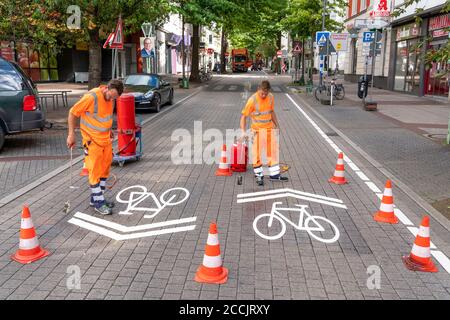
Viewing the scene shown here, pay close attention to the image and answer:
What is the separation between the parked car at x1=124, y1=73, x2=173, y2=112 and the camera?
1709 centimetres

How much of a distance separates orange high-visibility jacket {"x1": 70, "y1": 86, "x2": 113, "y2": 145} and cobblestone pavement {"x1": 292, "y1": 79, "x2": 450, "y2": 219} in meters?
4.99

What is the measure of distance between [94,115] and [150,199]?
1664 millimetres

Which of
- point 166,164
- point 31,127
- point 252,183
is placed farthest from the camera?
point 31,127

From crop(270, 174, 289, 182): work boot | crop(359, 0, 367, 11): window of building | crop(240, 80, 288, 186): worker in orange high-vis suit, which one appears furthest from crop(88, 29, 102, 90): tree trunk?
crop(359, 0, 367, 11): window of building

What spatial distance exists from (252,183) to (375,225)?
99.5 inches

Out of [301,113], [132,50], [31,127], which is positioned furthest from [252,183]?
[132,50]

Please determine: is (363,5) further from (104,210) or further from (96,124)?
(104,210)

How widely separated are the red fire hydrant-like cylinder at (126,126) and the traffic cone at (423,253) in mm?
5977

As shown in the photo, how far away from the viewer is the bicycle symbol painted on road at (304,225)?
5.52 metres

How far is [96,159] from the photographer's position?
597 cm

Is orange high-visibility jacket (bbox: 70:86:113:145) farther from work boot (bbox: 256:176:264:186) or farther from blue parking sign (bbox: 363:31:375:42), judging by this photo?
blue parking sign (bbox: 363:31:375:42)

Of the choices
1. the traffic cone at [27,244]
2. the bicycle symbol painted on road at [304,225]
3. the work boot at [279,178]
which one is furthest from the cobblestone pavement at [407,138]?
the traffic cone at [27,244]
